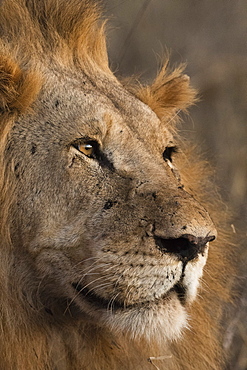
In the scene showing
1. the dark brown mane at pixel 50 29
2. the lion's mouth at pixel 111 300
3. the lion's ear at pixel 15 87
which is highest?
the dark brown mane at pixel 50 29

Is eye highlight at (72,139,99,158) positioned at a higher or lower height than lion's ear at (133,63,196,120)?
lower

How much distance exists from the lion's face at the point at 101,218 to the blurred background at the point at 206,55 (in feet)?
11.0

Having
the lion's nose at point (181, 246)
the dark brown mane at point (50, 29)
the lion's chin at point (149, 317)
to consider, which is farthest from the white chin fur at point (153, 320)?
the dark brown mane at point (50, 29)

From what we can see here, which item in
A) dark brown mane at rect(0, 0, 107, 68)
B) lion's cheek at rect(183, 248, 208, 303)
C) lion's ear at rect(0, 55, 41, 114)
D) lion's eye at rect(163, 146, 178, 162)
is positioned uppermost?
dark brown mane at rect(0, 0, 107, 68)

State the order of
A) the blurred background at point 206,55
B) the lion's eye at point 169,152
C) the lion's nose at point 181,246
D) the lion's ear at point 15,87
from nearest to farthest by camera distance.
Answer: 1. the lion's nose at point 181,246
2. the lion's ear at point 15,87
3. the lion's eye at point 169,152
4. the blurred background at point 206,55

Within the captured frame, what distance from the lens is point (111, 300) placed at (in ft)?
9.36

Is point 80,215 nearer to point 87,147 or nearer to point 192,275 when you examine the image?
point 87,147

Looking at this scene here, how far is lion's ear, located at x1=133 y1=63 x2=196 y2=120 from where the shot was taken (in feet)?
12.6

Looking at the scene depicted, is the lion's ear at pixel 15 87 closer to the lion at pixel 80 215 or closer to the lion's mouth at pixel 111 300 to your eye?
the lion at pixel 80 215

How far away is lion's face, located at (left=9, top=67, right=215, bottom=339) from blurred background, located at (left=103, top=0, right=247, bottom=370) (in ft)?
11.0

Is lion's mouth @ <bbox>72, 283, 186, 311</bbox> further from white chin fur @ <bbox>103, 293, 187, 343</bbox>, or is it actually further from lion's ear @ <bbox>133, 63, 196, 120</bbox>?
lion's ear @ <bbox>133, 63, 196, 120</bbox>

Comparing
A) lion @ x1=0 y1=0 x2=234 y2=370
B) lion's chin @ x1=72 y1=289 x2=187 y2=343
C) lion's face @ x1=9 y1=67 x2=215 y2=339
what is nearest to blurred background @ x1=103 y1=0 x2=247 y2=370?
lion @ x1=0 y1=0 x2=234 y2=370

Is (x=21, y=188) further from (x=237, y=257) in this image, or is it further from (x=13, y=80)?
(x=237, y=257)

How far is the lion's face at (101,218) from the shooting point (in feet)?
8.97
